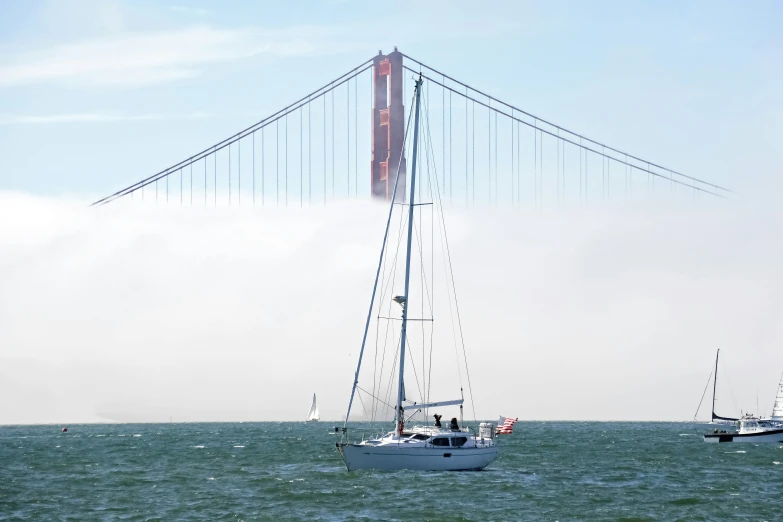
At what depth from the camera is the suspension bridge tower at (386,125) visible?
5743 inches

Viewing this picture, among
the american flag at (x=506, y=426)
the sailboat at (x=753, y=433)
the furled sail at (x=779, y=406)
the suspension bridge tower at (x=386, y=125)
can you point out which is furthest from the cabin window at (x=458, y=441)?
the furled sail at (x=779, y=406)

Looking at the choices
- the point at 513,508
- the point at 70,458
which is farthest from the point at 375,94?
the point at 513,508

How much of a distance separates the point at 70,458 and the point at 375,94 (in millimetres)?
76087

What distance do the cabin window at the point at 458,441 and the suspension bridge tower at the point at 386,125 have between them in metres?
83.0

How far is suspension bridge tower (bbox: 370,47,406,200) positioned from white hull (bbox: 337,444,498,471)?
83.9 m

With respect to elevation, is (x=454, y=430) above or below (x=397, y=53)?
below

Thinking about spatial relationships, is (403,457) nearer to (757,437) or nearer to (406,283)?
(406,283)

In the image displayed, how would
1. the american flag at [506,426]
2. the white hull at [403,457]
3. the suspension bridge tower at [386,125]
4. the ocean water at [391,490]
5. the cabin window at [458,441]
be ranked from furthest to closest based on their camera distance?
the suspension bridge tower at [386,125], the american flag at [506,426], the cabin window at [458,441], the white hull at [403,457], the ocean water at [391,490]

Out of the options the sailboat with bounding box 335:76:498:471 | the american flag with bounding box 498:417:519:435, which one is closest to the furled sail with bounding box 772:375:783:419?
the american flag with bounding box 498:417:519:435

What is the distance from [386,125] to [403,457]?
3727 inches

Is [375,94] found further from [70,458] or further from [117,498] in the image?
[117,498]

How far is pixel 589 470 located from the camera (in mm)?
70188

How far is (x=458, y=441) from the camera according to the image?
60.0 meters

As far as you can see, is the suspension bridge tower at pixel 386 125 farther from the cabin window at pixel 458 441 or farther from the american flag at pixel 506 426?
the cabin window at pixel 458 441
